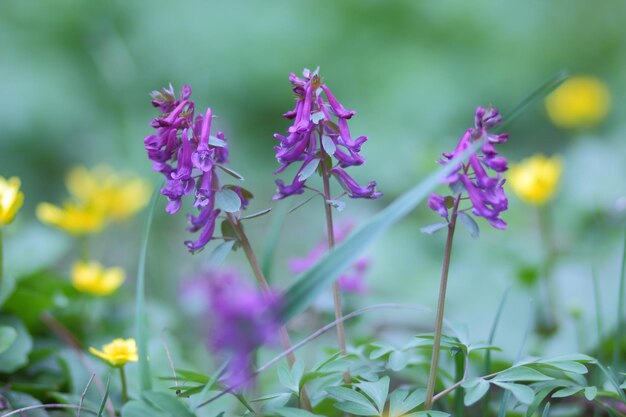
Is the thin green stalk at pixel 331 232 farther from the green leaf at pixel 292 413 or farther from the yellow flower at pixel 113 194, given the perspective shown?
the yellow flower at pixel 113 194

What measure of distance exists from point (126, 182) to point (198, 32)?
1995 mm

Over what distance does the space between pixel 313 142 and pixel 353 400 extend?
38 cm

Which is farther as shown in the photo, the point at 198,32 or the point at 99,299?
the point at 198,32

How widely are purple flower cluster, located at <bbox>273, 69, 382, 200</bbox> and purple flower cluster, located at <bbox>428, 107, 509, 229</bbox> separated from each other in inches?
4.4

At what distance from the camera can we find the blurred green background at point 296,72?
307 centimetres

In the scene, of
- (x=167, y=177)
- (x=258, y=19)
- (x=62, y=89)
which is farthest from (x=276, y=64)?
(x=167, y=177)

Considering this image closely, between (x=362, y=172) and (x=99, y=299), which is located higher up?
(x=362, y=172)

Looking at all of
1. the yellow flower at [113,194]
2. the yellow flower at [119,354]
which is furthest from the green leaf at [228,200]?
the yellow flower at [113,194]

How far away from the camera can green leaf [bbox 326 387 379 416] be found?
972 millimetres

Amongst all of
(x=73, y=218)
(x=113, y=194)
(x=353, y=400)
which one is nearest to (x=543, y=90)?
(x=353, y=400)

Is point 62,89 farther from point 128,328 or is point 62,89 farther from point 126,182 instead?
point 128,328

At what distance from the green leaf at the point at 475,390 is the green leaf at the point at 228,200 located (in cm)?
41

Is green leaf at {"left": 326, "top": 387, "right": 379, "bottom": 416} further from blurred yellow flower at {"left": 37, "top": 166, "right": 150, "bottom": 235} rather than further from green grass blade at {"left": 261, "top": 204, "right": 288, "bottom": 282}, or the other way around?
blurred yellow flower at {"left": 37, "top": 166, "right": 150, "bottom": 235}

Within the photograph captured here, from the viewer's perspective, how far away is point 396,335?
6.14ft
